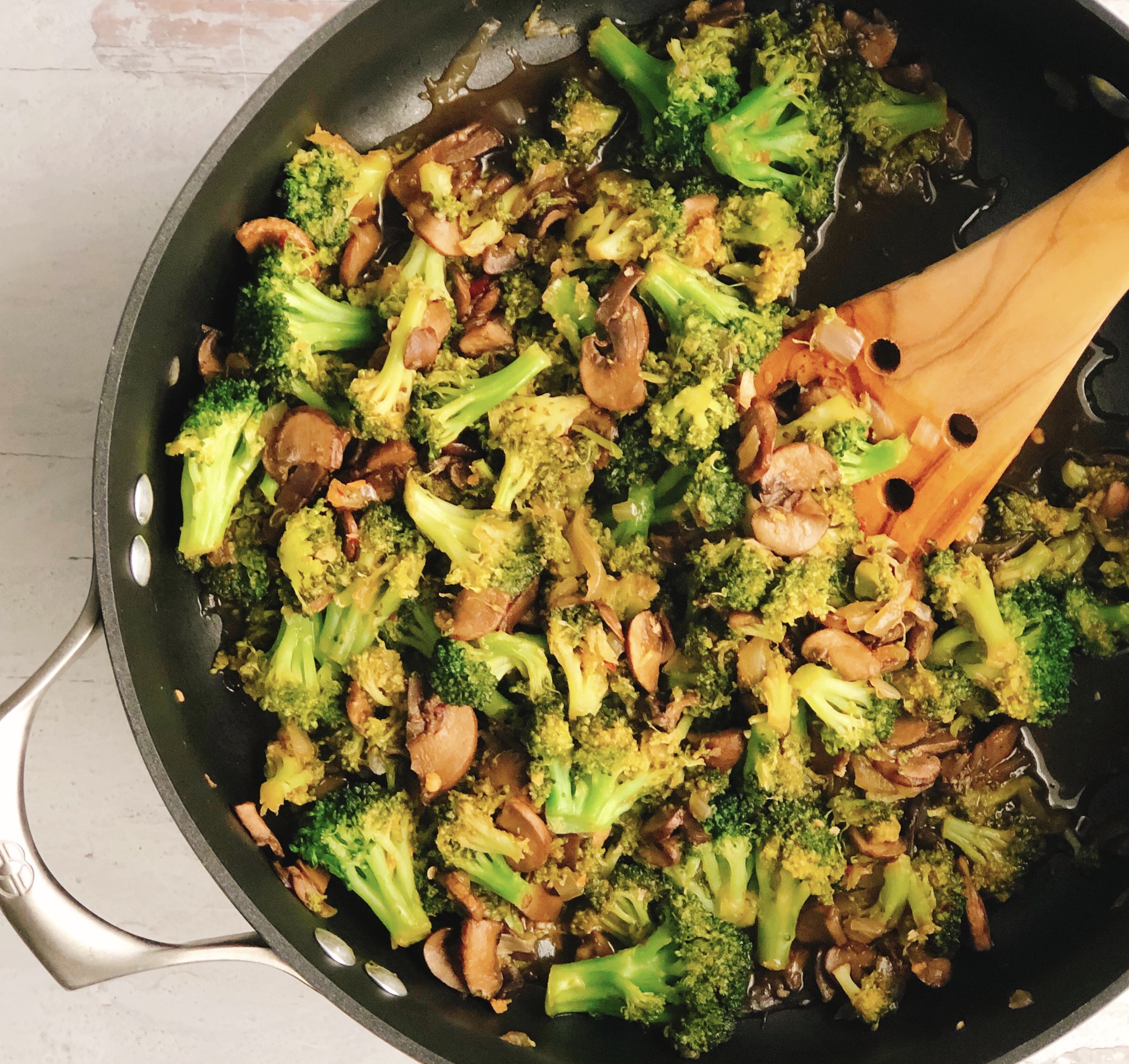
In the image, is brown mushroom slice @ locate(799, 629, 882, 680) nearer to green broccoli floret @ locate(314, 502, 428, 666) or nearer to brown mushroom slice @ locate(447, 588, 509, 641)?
brown mushroom slice @ locate(447, 588, 509, 641)

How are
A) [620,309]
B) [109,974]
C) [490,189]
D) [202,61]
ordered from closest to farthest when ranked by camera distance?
1. [109,974]
2. [620,309]
3. [490,189]
4. [202,61]

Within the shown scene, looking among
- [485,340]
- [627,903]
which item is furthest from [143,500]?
[627,903]

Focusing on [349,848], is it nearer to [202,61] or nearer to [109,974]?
[109,974]

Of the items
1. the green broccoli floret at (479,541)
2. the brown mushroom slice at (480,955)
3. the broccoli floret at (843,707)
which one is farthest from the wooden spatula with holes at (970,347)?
the brown mushroom slice at (480,955)

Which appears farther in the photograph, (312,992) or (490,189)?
(312,992)

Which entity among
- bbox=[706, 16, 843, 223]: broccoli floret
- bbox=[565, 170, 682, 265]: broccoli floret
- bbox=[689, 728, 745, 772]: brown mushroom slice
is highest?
bbox=[706, 16, 843, 223]: broccoli floret

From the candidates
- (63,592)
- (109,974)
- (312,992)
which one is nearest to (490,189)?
(63,592)

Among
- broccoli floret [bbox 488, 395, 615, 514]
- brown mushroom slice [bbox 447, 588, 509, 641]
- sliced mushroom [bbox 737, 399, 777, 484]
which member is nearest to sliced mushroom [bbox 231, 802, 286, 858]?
brown mushroom slice [bbox 447, 588, 509, 641]
